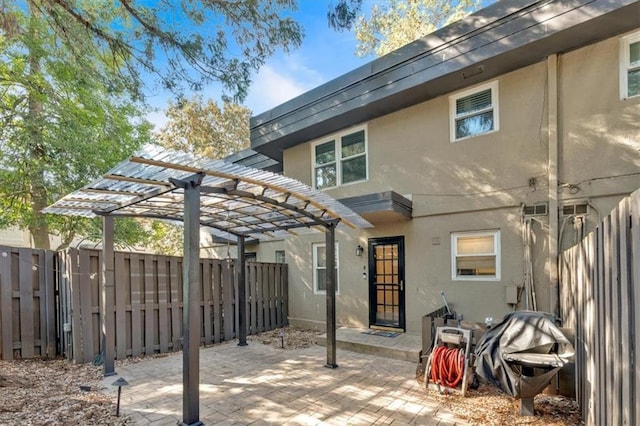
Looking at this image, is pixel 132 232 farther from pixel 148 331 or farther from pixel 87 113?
pixel 148 331

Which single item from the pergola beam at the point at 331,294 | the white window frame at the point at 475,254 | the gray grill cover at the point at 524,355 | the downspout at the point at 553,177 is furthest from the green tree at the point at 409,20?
the gray grill cover at the point at 524,355

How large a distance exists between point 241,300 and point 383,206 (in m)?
3.50

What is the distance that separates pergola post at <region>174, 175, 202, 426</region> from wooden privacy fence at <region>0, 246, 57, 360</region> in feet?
12.3

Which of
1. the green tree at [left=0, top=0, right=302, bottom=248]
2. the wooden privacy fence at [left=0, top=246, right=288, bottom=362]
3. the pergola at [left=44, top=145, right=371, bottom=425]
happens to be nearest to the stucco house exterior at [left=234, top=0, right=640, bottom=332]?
the pergola at [left=44, top=145, right=371, bottom=425]

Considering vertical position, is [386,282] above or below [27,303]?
below

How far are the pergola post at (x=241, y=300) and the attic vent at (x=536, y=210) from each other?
5.42 m

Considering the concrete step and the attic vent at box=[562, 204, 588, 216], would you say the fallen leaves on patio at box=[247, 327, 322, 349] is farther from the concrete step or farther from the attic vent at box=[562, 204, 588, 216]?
the attic vent at box=[562, 204, 588, 216]

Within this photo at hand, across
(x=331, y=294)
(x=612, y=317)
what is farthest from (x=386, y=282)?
(x=612, y=317)

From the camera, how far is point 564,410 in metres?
3.73

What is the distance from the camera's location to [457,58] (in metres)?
6.16

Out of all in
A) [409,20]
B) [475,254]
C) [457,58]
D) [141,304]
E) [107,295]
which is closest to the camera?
[107,295]

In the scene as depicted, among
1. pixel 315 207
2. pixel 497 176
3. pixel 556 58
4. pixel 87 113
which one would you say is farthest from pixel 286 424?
pixel 87 113

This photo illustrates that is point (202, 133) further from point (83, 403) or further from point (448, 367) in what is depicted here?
point (448, 367)

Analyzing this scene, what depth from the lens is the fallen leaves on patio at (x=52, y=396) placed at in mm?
3443
